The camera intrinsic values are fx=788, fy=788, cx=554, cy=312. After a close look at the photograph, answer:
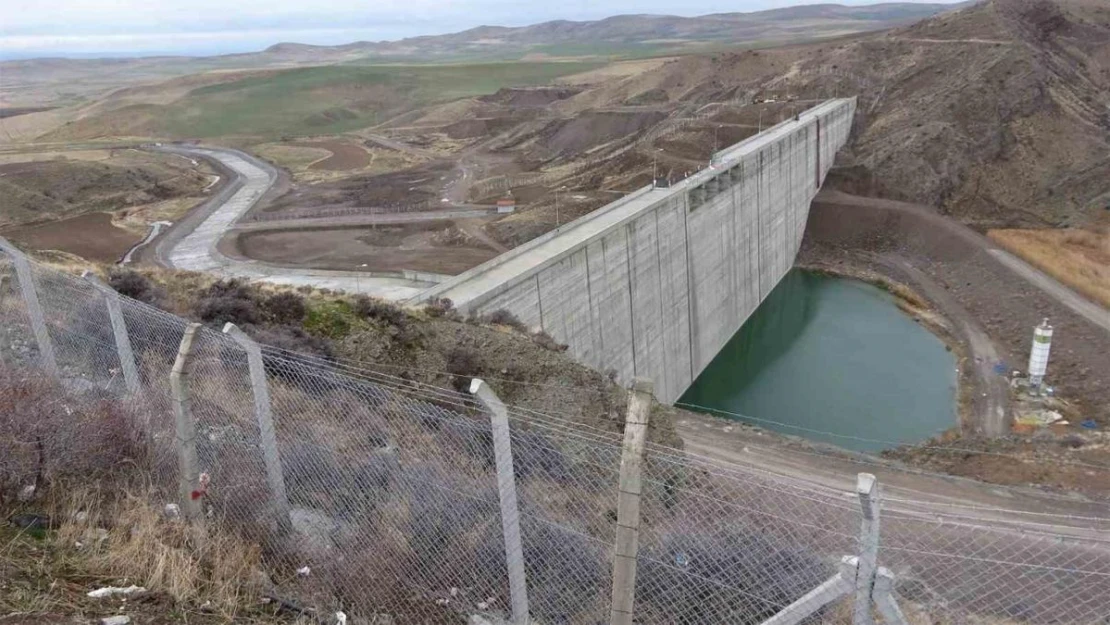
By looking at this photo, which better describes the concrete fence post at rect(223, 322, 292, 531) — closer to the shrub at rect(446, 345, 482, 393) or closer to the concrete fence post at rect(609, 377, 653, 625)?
the concrete fence post at rect(609, 377, 653, 625)

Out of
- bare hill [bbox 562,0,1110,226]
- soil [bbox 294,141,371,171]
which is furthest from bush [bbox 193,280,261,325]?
soil [bbox 294,141,371,171]

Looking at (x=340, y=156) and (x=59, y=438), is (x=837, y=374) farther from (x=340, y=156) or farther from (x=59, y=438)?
(x=340, y=156)

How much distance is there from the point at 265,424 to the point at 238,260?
116 ft

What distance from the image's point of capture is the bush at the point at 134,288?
53.7ft

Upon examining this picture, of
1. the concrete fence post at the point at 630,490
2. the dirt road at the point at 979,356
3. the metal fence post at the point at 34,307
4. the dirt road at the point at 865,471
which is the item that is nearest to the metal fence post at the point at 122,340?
the metal fence post at the point at 34,307

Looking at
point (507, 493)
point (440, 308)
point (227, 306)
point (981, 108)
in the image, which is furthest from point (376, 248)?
point (981, 108)

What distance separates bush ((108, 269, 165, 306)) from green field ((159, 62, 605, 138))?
90034 millimetres

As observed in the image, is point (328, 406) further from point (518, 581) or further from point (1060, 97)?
point (1060, 97)

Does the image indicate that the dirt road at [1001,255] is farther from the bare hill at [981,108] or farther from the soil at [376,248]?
the soil at [376,248]

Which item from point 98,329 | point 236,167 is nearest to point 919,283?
point 98,329

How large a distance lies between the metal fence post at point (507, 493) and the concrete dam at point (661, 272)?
589 inches

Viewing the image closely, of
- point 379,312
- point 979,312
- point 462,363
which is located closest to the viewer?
point 462,363

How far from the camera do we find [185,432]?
600cm

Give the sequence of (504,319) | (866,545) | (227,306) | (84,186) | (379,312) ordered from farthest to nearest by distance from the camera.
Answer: (84,186)
(504,319)
(379,312)
(227,306)
(866,545)
